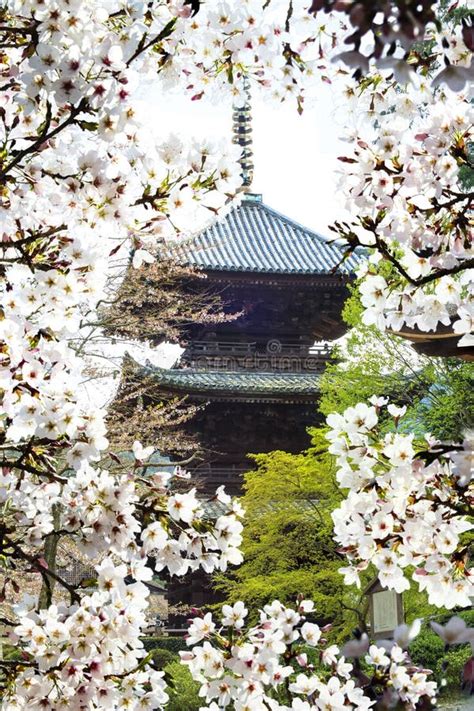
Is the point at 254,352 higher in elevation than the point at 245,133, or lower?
lower

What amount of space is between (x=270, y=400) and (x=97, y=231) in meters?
18.1

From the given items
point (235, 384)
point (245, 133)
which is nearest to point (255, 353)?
point (235, 384)

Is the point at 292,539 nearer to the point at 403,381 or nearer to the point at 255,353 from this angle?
the point at 403,381

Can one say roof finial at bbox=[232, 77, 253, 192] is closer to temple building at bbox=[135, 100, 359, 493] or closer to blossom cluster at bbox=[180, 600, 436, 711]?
temple building at bbox=[135, 100, 359, 493]

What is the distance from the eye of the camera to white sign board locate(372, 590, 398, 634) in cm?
1218

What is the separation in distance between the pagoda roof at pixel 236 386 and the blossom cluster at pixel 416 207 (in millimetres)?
16904

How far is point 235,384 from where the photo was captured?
21.7 meters

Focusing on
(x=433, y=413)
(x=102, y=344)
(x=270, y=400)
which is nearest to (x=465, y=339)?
(x=102, y=344)

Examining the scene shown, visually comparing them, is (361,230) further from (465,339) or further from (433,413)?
(433,413)

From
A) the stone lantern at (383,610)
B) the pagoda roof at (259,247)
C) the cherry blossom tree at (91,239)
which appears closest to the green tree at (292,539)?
the stone lantern at (383,610)

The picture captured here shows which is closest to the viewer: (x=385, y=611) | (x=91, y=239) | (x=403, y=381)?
(x=91, y=239)

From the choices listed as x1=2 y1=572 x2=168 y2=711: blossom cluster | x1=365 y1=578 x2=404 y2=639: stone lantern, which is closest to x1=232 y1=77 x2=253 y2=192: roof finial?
x1=365 y1=578 x2=404 y2=639: stone lantern

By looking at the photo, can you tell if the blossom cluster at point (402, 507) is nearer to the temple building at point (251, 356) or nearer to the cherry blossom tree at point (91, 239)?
the cherry blossom tree at point (91, 239)

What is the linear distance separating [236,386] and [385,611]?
31.9 feet
